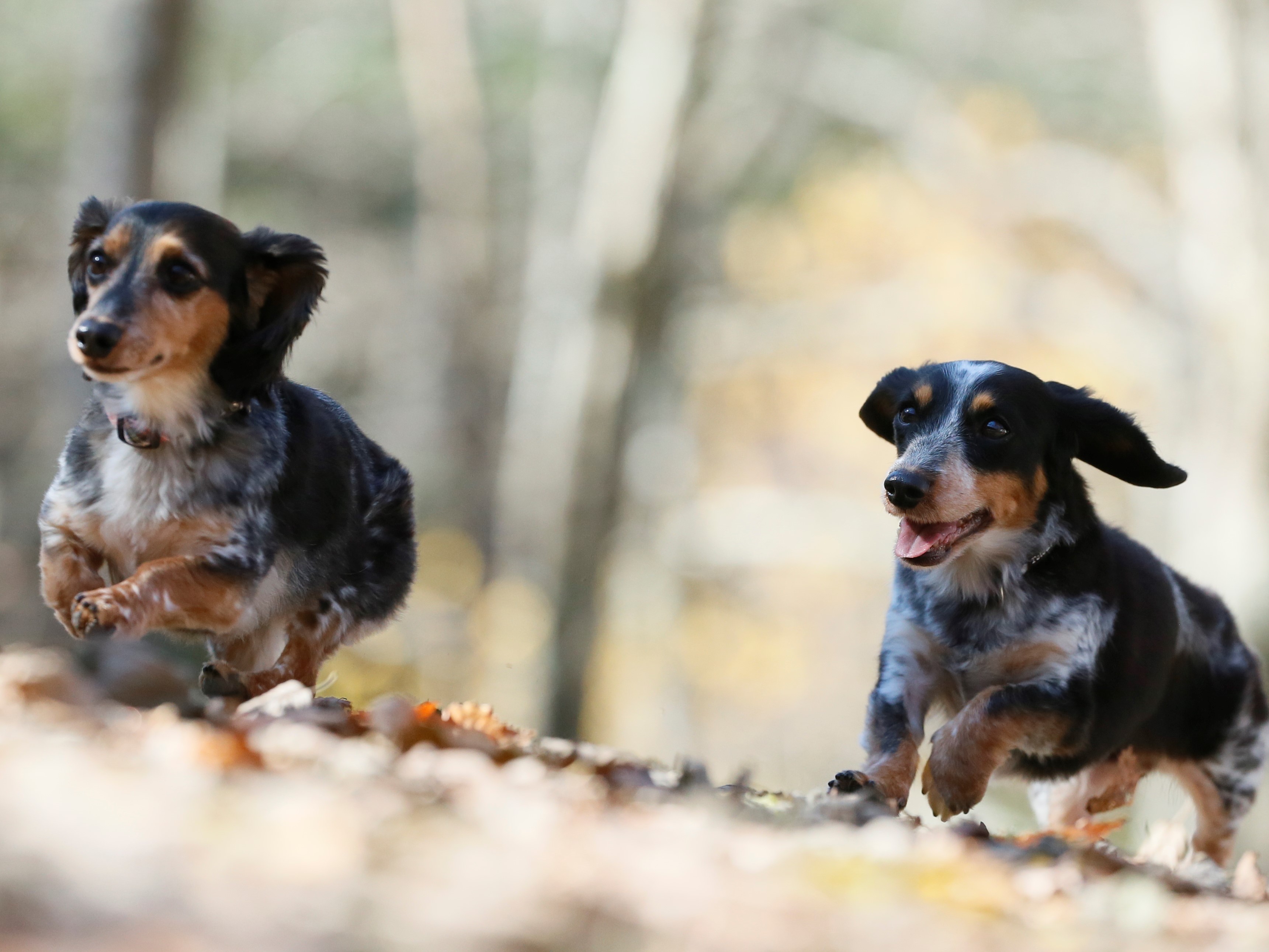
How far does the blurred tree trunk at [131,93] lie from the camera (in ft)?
33.1

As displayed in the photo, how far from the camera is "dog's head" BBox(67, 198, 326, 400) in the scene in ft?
13.6

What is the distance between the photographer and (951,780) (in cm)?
449

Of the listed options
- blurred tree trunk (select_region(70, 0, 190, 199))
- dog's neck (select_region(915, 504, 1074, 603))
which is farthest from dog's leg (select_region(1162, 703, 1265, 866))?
blurred tree trunk (select_region(70, 0, 190, 199))

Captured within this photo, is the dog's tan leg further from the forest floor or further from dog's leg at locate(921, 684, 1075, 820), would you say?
the forest floor

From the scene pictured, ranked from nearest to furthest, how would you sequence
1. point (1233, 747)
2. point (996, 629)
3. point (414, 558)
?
point (996, 629)
point (414, 558)
point (1233, 747)

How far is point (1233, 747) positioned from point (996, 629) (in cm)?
186

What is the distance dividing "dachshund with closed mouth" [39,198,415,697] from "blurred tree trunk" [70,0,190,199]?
5.80 m

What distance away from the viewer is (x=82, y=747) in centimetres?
266

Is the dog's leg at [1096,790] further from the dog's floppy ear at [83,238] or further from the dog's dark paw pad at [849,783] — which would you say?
the dog's floppy ear at [83,238]

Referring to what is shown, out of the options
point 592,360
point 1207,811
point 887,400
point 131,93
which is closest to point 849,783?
point 887,400

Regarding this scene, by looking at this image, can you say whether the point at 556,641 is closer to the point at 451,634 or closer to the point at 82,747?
the point at 451,634

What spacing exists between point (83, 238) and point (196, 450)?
0.82 metres

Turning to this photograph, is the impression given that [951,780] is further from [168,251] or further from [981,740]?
[168,251]

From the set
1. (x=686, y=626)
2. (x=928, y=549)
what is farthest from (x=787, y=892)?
(x=686, y=626)
